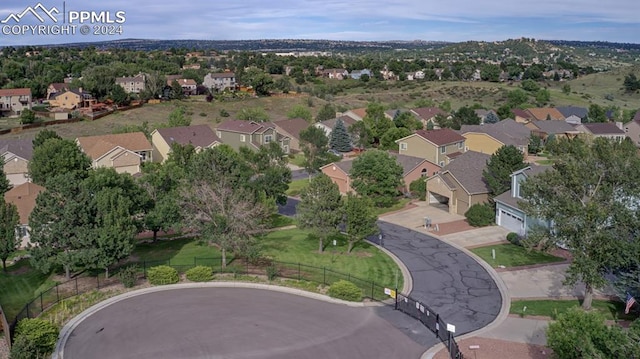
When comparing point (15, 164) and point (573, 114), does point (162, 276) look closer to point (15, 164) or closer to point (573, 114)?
point (15, 164)

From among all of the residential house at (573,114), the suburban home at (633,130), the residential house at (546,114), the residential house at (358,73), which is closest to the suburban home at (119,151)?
the residential house at (546,114)

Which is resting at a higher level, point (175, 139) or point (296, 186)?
point (175, 139)

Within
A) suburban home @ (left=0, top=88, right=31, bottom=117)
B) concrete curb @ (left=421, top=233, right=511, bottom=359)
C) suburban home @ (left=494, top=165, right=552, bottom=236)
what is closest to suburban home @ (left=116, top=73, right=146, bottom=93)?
suburban home @ (left=0, top=88, right=31, bottom=117)

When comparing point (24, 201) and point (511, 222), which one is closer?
point (24, 201)

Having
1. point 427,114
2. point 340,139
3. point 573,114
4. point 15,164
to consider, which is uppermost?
point 427,114

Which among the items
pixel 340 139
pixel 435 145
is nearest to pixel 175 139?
pixel 340 139

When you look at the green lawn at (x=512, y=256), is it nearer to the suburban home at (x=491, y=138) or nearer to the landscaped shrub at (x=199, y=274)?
the landscaped shrub at (x=199, y=274)

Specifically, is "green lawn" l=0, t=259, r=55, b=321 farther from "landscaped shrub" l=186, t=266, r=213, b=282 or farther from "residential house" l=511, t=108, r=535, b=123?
"residential house" l=511, t=108, r=535, b=123
